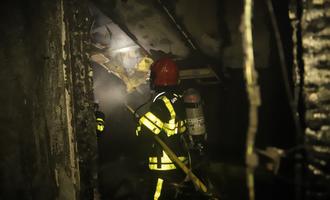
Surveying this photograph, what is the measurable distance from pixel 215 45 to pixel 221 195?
7.18 feet

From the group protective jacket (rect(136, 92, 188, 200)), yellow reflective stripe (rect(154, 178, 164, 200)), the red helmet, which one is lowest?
yellow reflective stripe (rect(154, 178, 164, 200))

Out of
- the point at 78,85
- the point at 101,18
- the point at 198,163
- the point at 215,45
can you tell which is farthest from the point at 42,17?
the point at 198,163

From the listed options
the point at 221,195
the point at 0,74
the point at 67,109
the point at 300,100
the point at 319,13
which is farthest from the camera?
the point at 221,195

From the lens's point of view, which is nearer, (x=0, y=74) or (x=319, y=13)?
(x=319, y=13)

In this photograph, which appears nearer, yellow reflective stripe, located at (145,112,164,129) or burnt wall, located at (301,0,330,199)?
burnt wall, located at (301,0,330,199)

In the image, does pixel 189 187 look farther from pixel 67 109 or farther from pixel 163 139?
pixel 67 109

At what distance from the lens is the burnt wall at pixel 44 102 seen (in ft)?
9.31

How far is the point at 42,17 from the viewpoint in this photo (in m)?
2.95

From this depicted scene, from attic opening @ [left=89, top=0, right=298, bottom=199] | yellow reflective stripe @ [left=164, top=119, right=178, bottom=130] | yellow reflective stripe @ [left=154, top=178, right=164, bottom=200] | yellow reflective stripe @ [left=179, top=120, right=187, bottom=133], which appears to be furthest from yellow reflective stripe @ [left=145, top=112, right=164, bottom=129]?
attic opening @ [left=89, top=0, right=298, bottom=199]

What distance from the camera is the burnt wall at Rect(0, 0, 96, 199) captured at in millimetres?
2838

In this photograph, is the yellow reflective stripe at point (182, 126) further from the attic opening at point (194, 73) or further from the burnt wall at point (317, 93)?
the burnt wall at point (317, 93)

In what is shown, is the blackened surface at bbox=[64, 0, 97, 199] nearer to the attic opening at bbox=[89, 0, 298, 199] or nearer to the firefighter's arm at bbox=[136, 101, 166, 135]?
the firefighter's arm at bbox=[136, 101, 166, 135]

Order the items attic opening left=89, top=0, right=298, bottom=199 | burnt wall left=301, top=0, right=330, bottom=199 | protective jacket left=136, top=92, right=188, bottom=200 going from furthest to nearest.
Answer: protective jacket left=136, top=92, right=188, bottom=200, attic opening left=89, top=0, right=298, bottom=199, burnt wall left=301, top=0, right=330, bottom=199

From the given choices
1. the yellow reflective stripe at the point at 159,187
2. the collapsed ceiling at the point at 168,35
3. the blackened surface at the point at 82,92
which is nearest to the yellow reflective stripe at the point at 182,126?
the yellow reflective stripe at the point at 159,187
